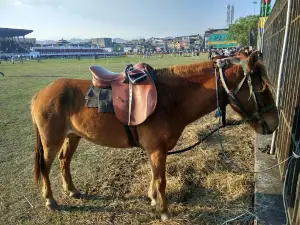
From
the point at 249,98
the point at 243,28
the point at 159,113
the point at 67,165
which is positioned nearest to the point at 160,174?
the point at 159,113

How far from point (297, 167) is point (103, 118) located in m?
2.33

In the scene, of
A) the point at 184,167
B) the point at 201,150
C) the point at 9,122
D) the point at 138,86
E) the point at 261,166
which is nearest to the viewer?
the point at 138,86

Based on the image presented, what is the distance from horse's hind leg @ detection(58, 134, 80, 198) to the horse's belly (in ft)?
2.35

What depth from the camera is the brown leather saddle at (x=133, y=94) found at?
10.3ft

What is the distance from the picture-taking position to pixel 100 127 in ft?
11.5

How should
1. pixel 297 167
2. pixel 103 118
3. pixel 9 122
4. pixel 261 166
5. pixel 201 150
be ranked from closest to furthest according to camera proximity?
1. pixel 297 167
2. pixel 103 118
3. pixel 261 166
4. pixel 201 150
5. pixel 9 122

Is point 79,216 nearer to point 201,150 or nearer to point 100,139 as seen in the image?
point 100,139

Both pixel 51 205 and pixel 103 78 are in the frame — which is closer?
pixel 103 78

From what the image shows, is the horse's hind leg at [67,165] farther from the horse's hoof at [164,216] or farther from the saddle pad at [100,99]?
the horse's hoof at [164,216]

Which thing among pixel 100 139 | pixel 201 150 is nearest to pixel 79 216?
pixel 100 139

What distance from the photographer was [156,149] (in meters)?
3.34

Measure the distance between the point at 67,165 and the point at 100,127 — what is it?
1275mm

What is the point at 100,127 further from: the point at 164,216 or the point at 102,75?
the point at 164,216

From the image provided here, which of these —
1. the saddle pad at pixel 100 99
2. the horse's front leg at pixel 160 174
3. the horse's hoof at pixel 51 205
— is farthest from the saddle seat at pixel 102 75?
the horse's hoof at pixel 51 205
